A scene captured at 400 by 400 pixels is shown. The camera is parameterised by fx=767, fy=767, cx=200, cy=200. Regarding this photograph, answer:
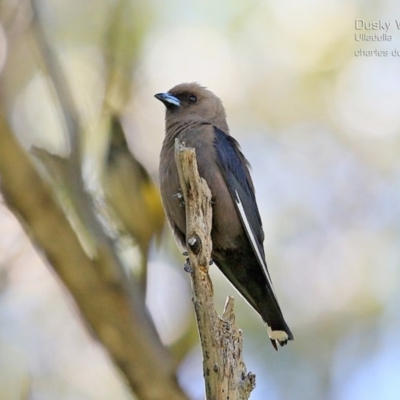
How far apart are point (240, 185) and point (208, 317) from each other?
1790mm

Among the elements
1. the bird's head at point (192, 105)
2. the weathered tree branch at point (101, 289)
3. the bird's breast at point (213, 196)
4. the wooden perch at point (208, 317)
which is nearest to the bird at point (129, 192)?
the bird's breast at point (213, 196)

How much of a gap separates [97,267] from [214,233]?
1203 mm

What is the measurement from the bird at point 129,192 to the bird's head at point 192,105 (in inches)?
31.4

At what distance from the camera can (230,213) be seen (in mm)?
5141

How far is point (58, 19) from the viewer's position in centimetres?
703

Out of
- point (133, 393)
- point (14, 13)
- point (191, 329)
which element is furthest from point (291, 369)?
point (14, 13)

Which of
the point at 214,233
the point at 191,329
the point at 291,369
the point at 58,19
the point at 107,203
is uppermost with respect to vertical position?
the point at 58,19

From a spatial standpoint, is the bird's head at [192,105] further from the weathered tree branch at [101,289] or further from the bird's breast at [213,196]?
the weathered tree branch at [101,289]

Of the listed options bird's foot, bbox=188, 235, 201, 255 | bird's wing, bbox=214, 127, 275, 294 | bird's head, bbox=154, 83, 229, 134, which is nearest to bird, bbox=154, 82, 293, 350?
bird's wing, bbox=214, 127, 275, 294

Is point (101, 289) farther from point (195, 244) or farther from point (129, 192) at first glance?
point (129, 192)

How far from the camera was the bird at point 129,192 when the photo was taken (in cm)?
477

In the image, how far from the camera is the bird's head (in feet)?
19.5

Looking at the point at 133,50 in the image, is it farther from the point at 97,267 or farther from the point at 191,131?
the point at 97,267

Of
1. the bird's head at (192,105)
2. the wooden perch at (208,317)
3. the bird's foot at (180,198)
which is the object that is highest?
the bird's head at (192,105)
